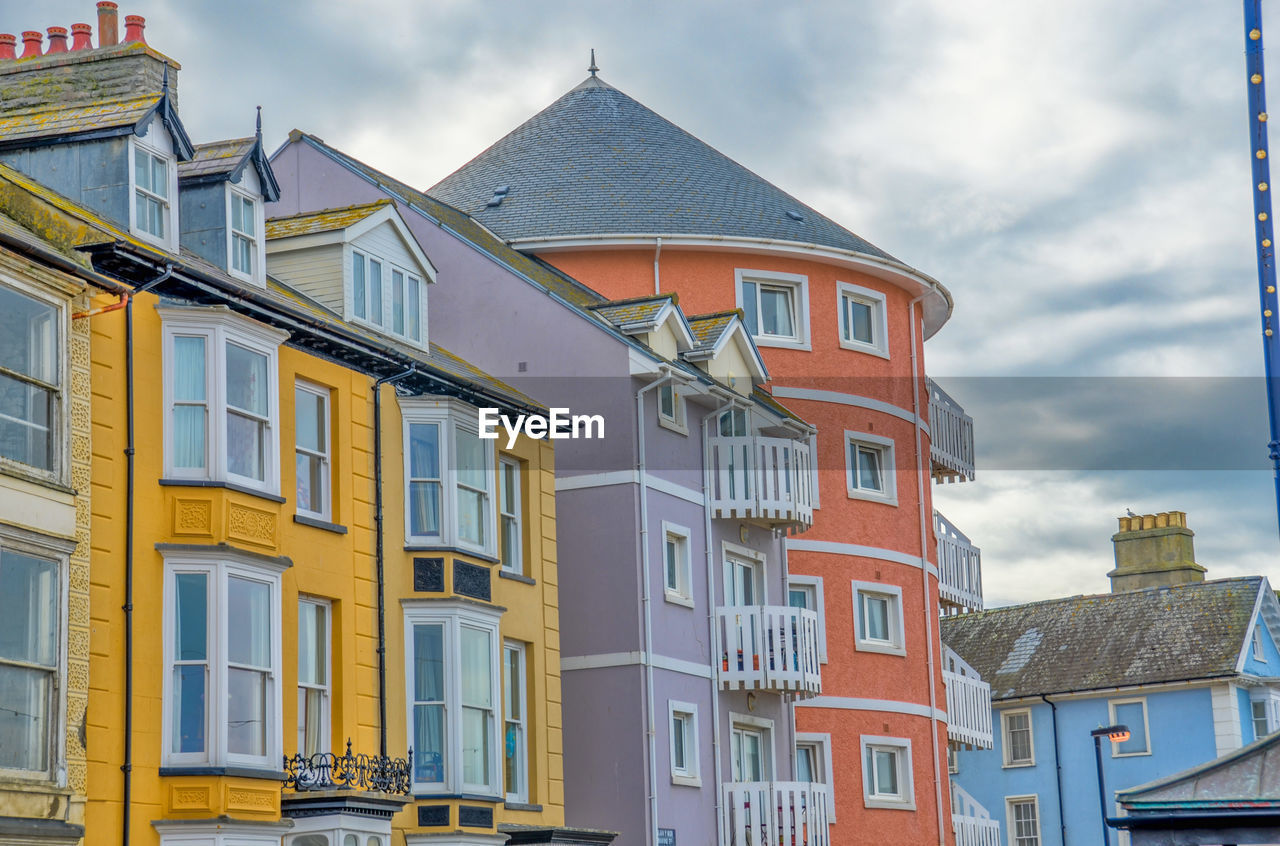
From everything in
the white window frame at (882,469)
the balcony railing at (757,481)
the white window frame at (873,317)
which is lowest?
the balcony railing at (757,481)

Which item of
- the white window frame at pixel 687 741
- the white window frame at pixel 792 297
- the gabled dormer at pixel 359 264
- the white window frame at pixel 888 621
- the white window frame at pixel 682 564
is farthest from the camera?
the white window frame at pixel 792 297

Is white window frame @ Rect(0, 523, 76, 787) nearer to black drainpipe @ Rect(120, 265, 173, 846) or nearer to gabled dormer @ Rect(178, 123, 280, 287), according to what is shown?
black drainpipe @ Rect(120, 265, 173, 846)

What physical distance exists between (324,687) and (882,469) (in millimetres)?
18094

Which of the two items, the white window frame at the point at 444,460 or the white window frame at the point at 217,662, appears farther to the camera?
the white window frame at the point at 444,460

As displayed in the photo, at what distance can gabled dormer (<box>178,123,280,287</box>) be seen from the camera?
2322cm

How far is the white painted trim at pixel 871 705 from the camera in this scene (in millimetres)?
35500

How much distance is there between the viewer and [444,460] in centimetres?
2547

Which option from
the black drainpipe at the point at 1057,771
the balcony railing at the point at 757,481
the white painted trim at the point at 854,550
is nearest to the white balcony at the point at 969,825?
the white painted trim at the point at 854,550

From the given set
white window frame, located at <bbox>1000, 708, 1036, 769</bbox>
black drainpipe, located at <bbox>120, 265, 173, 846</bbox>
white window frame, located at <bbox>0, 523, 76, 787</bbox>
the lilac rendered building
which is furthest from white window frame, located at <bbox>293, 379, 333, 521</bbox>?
white window frame, located at <bbox>1000, 708, 1036, 769</bbox>

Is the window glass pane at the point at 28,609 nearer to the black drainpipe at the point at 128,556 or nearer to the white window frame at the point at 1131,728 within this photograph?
the black drainpipe at the point at 128,556

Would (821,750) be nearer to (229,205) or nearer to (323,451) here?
(323,451)

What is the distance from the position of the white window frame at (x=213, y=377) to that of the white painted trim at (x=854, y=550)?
16.2 m

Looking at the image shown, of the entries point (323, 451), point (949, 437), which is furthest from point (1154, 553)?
point (323, 451)

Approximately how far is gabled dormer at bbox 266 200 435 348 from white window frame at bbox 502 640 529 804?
15.1 feet
